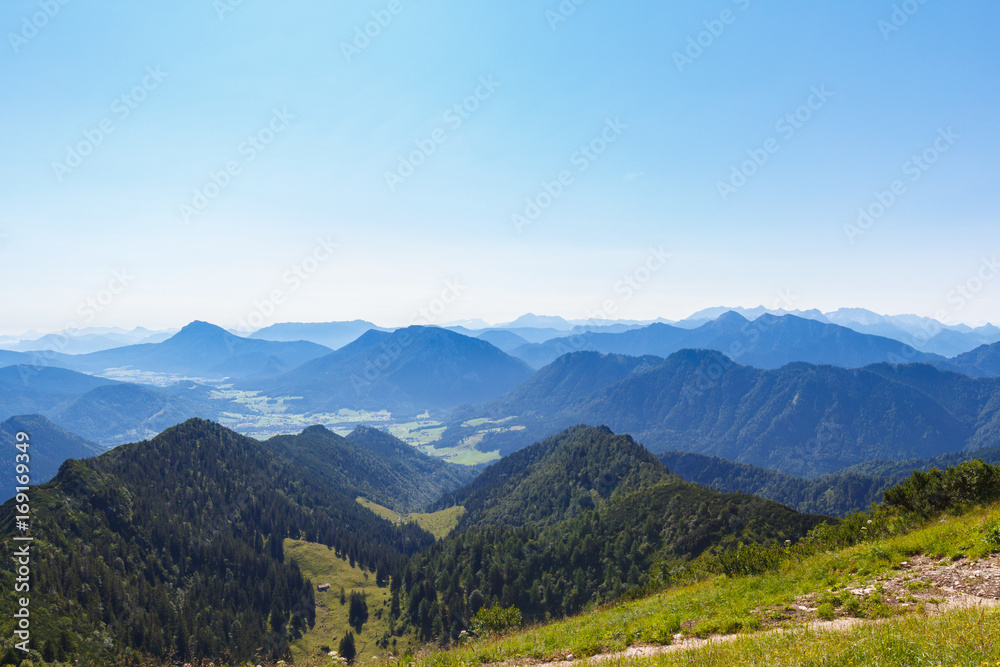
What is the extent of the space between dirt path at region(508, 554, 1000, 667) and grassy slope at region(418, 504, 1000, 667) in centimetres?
67

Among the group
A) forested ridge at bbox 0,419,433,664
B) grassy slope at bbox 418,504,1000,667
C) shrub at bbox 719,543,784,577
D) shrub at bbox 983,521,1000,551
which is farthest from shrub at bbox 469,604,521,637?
forested ridge at bbox 0,419,433,664

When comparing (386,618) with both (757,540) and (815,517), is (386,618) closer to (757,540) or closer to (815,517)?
(757,540)

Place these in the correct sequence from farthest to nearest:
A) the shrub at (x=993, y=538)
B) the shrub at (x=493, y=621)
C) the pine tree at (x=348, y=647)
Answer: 1. the pine tree at (x=348, y=647)
2. the shrub at (x=493, y=621)
3. the shrub at (x=993, y=538)

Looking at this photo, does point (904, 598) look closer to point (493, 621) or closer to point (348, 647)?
point (493, 621)

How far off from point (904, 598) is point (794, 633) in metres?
7.12

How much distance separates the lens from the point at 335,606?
528 ft

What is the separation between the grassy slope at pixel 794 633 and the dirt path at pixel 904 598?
0.67 metres

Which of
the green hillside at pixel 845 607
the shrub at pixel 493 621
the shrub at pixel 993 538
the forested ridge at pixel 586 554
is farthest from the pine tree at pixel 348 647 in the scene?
the shrub at pixel 993 538

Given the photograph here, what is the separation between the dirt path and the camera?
18.4 meters

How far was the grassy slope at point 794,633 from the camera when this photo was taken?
13234 millimetres

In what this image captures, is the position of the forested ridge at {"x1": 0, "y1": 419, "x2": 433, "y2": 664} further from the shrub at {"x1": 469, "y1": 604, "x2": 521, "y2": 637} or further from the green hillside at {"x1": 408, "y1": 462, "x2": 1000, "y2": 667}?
the green hillside at {"x1": 408, "y1": 462, "x2": 1000, "y2": 667}

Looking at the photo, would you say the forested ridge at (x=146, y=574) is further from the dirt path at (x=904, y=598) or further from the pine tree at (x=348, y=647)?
the dirt path at (x=904, y=598)

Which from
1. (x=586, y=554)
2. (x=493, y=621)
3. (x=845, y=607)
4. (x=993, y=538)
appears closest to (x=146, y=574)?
(x=586, y=554)

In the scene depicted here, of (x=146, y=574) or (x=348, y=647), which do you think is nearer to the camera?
(x=348, y=647)
